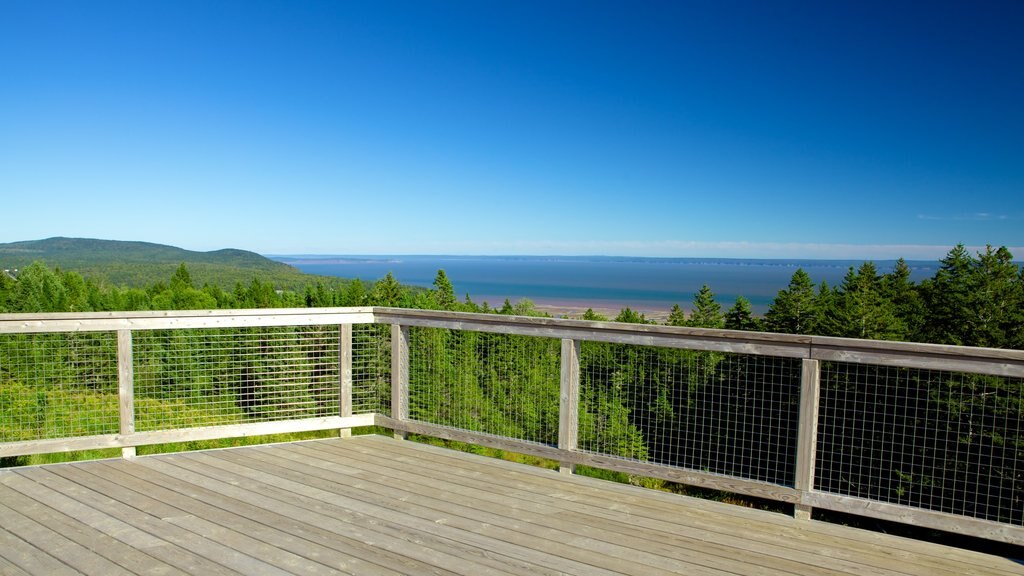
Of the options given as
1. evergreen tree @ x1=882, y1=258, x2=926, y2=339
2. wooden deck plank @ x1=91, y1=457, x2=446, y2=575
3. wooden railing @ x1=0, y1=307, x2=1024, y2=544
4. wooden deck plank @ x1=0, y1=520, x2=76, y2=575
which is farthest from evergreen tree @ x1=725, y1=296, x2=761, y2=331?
wooden deck plank @ x1=0, y1=520, x2=76, y2=575

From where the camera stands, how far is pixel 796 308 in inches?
1255

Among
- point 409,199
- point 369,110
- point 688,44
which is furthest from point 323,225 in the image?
point 688,44

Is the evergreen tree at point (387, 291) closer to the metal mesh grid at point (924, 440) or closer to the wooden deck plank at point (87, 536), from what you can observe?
the metal mesh grid at point (924, 440)

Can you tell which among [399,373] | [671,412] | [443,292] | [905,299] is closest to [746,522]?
[671,412]

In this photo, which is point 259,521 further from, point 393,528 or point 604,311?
point 604,311

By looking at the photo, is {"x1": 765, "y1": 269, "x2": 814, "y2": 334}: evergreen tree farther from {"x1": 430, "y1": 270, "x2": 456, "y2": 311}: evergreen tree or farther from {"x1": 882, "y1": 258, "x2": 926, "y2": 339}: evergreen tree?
{"x1": 430, "y1": 270, "x2": 456, "y2": 311}: evergreen tree

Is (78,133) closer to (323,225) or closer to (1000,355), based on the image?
(1000,355)

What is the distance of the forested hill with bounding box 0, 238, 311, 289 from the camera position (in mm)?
44194

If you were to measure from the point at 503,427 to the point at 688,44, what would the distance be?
3612cm

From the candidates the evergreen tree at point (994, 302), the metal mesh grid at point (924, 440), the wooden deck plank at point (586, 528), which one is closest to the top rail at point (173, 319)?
the wooden deck plank at point (586, 528)

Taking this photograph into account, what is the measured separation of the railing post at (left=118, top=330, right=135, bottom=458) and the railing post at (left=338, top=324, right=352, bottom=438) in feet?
4.65

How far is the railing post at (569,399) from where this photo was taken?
385cm

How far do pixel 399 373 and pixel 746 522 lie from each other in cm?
273

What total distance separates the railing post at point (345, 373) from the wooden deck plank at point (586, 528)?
0.63 metres
